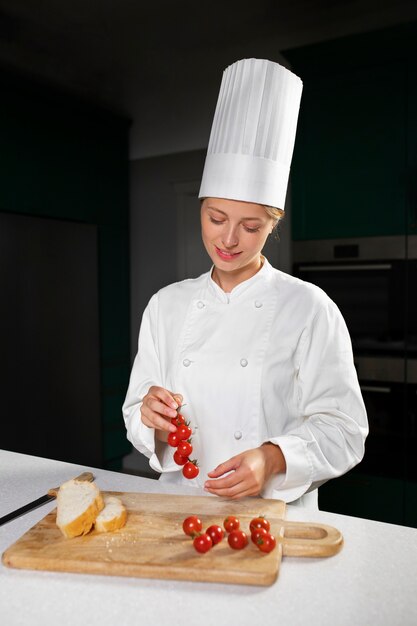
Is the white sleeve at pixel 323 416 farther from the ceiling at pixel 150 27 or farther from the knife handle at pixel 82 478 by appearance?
the ceiling at pixel 150 27

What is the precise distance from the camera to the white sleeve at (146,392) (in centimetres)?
134

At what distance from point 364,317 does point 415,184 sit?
0.64 m

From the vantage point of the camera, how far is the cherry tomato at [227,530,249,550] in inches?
36.3

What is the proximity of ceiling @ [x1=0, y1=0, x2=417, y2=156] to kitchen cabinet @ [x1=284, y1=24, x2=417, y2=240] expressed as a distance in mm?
282

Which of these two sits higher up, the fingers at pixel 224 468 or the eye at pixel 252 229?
the eye at pixel 252 229

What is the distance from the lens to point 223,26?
2949 mm

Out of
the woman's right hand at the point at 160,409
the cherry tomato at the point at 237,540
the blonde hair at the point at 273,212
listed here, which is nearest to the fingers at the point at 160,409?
the woman's right hand at the point at 160,409

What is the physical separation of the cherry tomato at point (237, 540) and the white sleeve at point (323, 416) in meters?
0.23

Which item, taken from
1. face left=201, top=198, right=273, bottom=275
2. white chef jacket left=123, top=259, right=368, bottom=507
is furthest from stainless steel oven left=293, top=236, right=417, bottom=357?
face left=201, top=198, right=273, bottom=275

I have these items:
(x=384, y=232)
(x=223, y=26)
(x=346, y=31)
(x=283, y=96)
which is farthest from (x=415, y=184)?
(x=283, y=96)

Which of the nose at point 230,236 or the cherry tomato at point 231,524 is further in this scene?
the nose at point 230,236

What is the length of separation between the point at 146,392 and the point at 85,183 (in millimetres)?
2711

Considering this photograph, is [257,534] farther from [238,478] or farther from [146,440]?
[146,440]

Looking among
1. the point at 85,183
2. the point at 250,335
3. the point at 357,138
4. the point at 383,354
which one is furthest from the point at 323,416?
the point at 85,183
